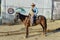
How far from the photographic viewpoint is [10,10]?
720 inches

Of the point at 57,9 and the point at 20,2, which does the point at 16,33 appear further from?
the point at 57,9

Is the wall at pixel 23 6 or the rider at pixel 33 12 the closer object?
the rider at pixel 33 12

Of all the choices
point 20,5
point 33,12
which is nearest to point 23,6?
point 20,5

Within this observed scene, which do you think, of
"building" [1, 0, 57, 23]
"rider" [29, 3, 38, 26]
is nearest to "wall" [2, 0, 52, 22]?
"building" [1, 0, 57, 23]

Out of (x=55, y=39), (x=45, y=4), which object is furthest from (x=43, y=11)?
(x=55, y=39)

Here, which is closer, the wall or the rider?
the rider

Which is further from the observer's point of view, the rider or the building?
the building

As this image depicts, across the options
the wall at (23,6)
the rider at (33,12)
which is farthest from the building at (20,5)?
the rider at (33,12)

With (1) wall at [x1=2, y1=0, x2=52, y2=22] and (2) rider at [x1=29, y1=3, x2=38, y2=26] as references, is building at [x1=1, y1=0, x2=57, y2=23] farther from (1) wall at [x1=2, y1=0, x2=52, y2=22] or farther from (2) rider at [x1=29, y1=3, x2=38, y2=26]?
(2) rider at [x1=29, y1=3, x2=38, y2=26]

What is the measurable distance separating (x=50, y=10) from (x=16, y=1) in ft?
9.75

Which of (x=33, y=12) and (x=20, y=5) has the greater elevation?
(x=20, y=5)

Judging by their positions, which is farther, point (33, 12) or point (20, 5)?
point (20, 5)

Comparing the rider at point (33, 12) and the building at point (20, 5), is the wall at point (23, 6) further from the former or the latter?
the rider at point (33, 12)

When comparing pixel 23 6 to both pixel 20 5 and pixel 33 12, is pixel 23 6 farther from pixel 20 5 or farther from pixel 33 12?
pixel 33 12
